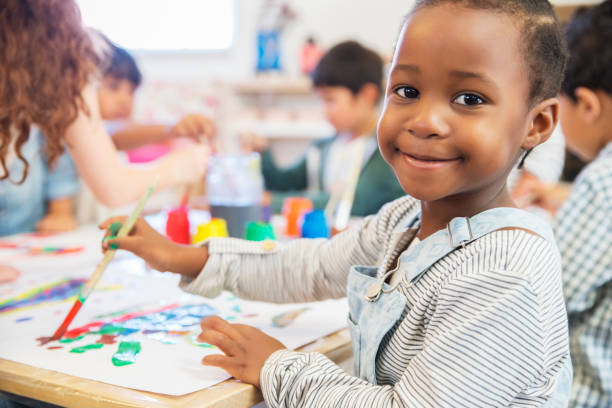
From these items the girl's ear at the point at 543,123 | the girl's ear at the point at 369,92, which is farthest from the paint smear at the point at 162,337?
the girl's ear at the point at 369,92

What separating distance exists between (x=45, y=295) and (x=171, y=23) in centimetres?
328

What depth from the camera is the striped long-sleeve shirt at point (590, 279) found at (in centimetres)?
92

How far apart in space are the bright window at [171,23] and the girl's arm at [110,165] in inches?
105

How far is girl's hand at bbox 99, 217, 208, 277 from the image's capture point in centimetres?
80

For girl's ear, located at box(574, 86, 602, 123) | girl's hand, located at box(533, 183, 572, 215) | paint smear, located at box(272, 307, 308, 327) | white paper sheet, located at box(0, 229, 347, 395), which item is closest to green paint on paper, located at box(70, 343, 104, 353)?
Answer: white paper sheet, located at box(0, 229, 347, 395)

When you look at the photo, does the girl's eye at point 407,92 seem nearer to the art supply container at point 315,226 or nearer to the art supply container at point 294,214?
the art supply container at point 315,226

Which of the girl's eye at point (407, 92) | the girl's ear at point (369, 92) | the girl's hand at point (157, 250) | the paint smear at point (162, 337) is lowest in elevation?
the paint smear at point (162, 337)

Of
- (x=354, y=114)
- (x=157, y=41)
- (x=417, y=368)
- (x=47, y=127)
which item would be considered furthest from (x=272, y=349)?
(x=157, y=41)

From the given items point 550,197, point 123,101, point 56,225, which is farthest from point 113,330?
point 123,101

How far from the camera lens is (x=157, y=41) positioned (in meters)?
3.94

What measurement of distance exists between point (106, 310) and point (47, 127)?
1.33ft

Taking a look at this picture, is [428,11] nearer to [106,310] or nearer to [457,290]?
[457,290]

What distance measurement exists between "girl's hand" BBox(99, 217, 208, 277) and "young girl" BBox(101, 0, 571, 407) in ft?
0.51

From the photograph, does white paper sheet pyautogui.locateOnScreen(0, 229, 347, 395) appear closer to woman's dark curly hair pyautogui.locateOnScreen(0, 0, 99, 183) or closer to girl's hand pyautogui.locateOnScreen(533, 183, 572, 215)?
woman's dark curly hair pyautogui.locateOnScreen(0, 0, 99, 183)
